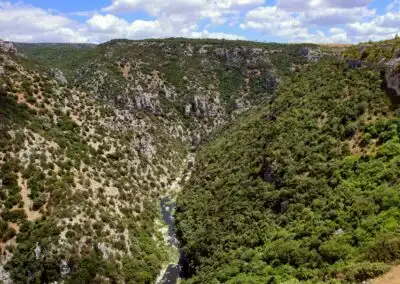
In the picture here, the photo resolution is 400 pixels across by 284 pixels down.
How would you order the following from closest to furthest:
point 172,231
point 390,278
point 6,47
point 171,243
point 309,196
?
point 390,278, point 309,196, point 171,243, point 172,231, point 6,47

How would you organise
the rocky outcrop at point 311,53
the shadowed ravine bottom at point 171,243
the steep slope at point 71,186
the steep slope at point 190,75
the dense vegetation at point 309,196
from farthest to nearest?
the rocky outcrop at point 311,53
the steep slope at point 190,75
the shadowed ravine bottom at point 171,243
the steep slope at point 71,186
the dense vegetation at point 309,196

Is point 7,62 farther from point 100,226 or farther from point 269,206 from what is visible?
point 269,206

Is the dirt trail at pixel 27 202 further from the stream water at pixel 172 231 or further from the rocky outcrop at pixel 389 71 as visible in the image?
the rocky outcrop at pixel 389 71

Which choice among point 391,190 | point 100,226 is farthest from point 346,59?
point 100,226

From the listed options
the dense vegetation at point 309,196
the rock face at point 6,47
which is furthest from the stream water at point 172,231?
the rock face at point 6,47

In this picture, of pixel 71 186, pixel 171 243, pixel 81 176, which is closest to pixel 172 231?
pixel 171 243

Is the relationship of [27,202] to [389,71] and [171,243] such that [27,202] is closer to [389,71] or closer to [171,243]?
[171,243]
